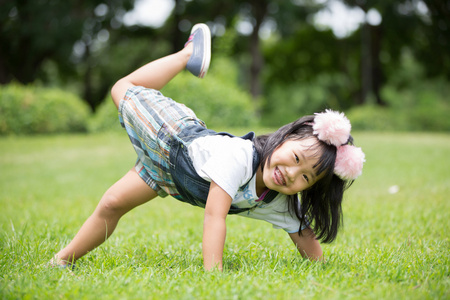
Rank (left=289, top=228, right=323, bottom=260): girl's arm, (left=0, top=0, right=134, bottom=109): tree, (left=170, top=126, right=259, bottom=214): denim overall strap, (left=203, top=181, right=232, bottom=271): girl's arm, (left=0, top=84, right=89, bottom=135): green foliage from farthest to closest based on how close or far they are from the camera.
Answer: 1. (left=0, top=0, right=134, bottom=109): tree
2. (left=0, top=84, right=89, bottom=135): green foliage
3. (left=289, top=228, right=323, bottom=260): girl's arm
4. (left=170, top=126, right=259, bottom=214): denim overall strap
5. (left=203, top=181, right=232, bottom=271): girl's arm

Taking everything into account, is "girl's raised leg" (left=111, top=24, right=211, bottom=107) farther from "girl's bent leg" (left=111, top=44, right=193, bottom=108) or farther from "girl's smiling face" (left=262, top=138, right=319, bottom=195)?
"girl's smiling face" (left=262, top=138, right=319, bottom=195)

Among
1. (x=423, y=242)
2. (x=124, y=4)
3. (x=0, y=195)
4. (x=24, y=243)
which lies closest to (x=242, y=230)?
(x=423, y=242)

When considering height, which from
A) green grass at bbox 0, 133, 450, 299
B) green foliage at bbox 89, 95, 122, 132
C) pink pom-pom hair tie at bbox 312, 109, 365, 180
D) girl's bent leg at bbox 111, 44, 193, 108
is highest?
girl's bent leg at bbox 111, 44, 193, 108

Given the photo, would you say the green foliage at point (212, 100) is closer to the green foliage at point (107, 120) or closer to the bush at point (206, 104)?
the bush at point (206, 104)

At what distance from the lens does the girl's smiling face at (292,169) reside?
220 centimetres

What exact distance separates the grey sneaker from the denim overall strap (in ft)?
1.57

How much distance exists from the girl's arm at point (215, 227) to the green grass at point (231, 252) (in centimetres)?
9

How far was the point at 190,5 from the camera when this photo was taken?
20641 mm

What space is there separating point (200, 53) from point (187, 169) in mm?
860

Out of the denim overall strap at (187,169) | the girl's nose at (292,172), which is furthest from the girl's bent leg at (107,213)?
the girl's nose at (292,172)

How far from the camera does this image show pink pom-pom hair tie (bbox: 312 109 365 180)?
7.22 ft

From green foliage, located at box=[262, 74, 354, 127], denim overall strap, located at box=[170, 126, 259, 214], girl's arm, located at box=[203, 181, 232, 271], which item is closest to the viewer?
girl's arm, located at box=[203, 181, 232, 271]

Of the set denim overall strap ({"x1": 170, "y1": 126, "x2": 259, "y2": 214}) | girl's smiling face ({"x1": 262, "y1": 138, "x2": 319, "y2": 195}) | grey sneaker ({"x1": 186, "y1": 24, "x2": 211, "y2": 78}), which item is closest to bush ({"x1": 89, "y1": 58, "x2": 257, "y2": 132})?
grey sneaker ({"x1": 186, "y1": 24, "x2": 211, "y2": 78})

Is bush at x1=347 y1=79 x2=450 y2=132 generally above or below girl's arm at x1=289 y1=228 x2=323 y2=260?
below
